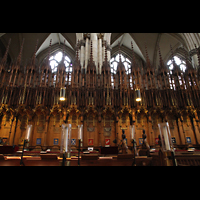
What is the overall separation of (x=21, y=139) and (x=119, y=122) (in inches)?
262

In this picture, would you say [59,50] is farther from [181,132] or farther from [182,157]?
[182,157]

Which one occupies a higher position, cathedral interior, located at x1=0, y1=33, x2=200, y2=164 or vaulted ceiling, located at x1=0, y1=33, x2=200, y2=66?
vaulted ceiling, located at x1=0, y1=33, x2=200, y2=66

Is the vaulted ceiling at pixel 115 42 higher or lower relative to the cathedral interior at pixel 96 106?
higher

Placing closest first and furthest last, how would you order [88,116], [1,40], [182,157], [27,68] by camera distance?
[182,157] < [88,116] < [27,68] < [1,40]

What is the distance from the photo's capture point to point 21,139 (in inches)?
414

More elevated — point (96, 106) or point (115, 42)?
point (115, 42)

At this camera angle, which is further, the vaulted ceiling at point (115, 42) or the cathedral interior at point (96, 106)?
the vaulted ceiling at point (115, 42)

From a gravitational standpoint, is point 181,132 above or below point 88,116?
below

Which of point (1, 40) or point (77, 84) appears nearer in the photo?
point (77, 84)

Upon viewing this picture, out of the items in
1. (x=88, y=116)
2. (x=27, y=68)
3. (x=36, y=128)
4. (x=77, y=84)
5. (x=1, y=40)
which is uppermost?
(x=1, y=40)

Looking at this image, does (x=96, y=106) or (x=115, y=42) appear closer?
(x=96, y=106)

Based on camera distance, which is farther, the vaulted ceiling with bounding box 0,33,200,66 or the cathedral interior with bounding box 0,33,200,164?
the vaulted ceiling with bounding box 0,33,200,66
